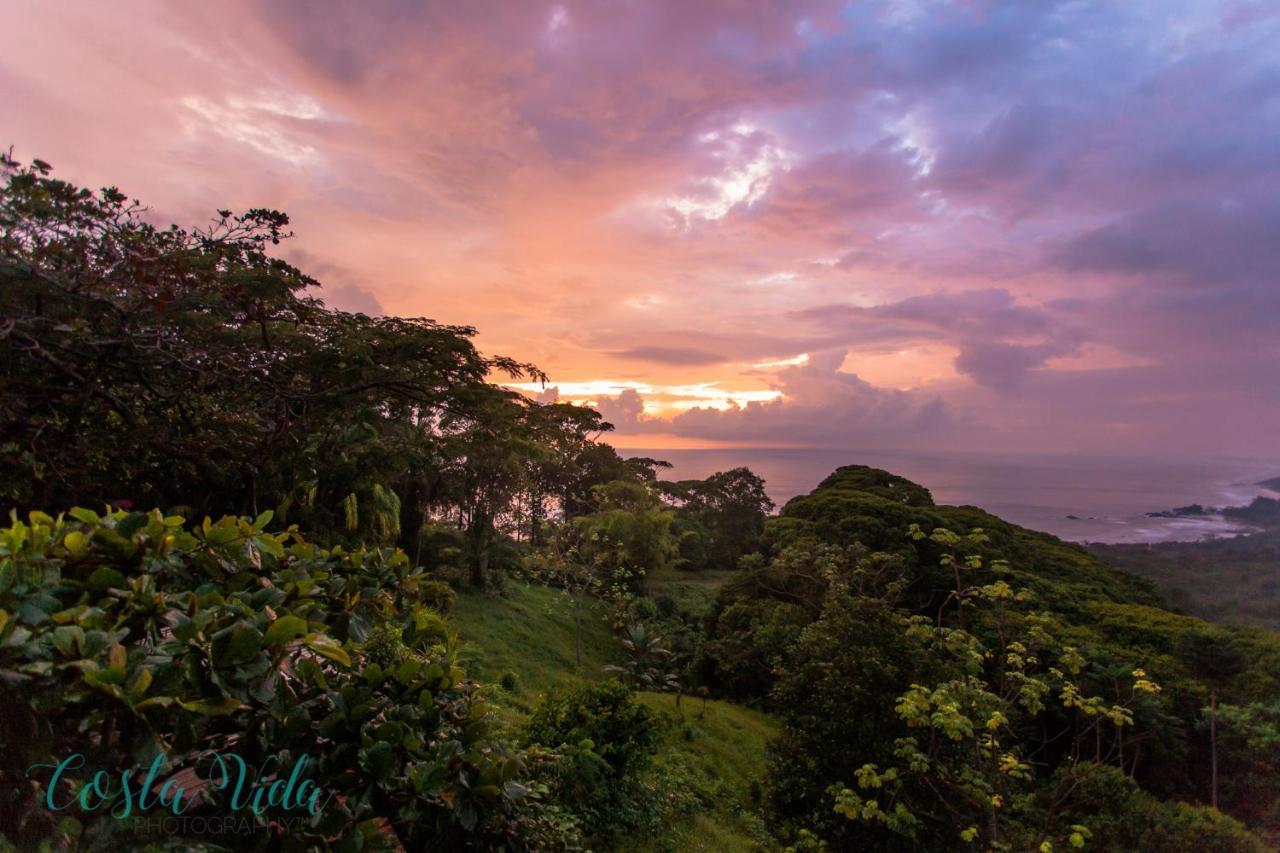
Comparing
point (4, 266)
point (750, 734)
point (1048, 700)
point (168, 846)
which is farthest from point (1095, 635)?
point (4, 266)

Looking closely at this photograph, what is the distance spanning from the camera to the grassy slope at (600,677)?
291 inches

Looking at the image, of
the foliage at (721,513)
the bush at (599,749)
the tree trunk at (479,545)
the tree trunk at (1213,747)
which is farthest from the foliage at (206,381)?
the foliage at (721,513)

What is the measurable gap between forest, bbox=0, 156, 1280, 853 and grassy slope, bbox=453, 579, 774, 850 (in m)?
0.12

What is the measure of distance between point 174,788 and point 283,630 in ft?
1.60

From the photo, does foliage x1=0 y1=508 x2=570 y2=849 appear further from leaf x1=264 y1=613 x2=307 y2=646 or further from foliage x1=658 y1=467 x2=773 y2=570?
foliage x1=658 y1=467 x2=773 y2=570

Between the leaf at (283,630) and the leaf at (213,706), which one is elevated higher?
the leaf at (283,630)

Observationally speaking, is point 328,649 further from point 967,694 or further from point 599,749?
point 967,694

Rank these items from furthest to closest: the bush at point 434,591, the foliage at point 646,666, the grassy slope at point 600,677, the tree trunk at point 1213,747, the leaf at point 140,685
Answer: the foliage at point 646,666 < the tree trunk at point 1213,747 < the grassy slope at point 600,677 < the bush at point 434,591 < the leaf at point 140,685

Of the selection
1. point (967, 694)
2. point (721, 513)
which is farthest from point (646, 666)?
point (721, 513)

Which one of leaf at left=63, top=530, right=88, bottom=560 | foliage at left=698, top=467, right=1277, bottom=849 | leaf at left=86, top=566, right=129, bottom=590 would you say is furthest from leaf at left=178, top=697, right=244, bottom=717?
foliage at left=698, top=467, right=1277, bottom=849

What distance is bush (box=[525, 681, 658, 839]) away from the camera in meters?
5.39

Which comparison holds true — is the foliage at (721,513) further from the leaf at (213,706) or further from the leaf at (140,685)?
the leaf at (140,685)

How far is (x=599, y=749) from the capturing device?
5.81 m

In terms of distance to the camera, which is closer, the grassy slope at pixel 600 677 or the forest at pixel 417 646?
the forest at pixel 417 646
